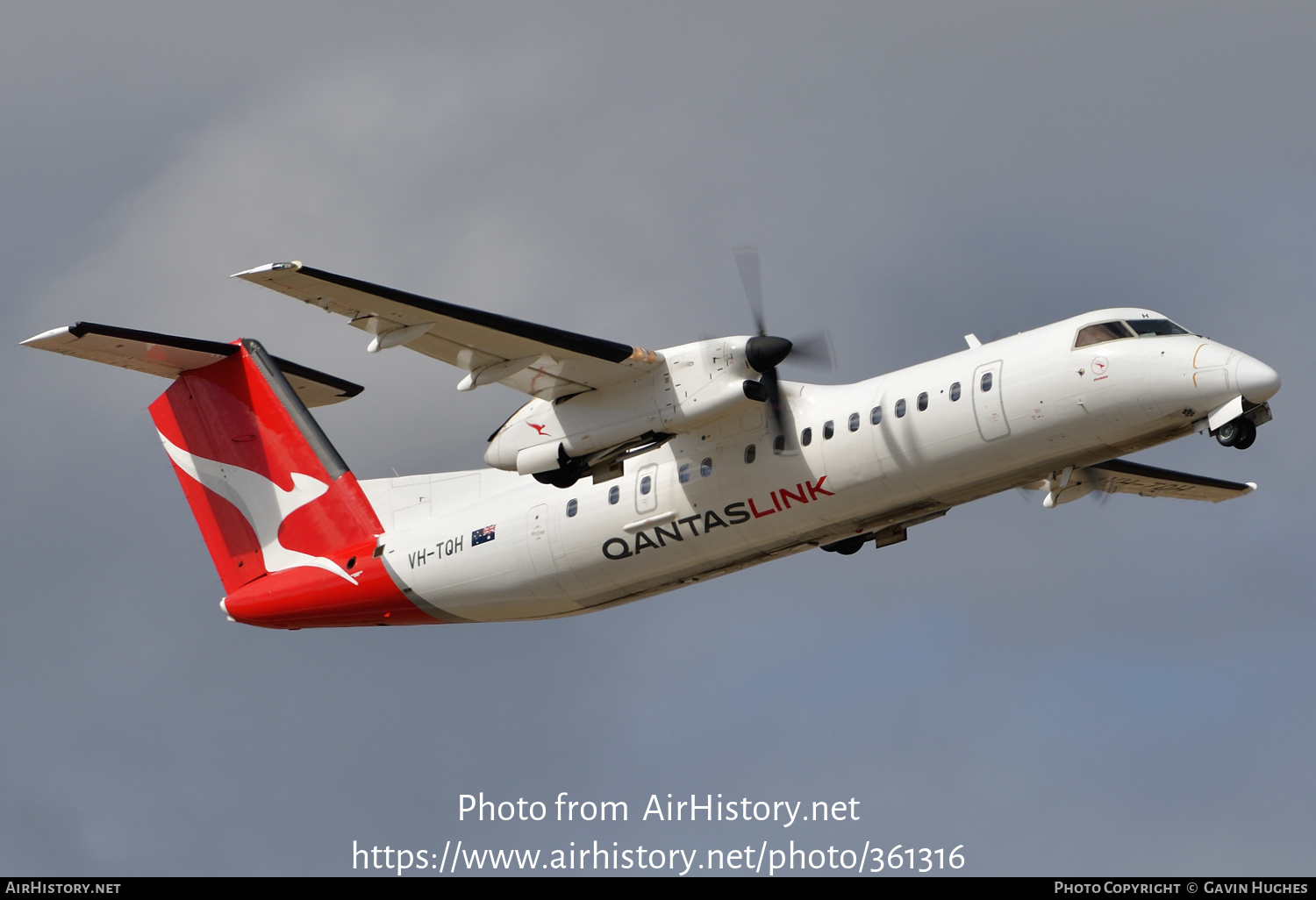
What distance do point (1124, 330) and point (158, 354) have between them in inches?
451

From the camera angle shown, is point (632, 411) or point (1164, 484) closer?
point (632, 411)

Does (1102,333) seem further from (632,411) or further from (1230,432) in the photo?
(632,411)

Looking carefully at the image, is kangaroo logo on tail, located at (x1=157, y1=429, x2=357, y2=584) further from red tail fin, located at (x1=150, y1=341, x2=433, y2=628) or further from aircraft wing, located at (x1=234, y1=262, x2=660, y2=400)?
aircraft wing, located at (x1=234, y1=262, x2=660, y2=400)

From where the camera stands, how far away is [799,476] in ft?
51.6

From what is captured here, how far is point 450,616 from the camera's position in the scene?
1791 cm

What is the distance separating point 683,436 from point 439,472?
137 inches

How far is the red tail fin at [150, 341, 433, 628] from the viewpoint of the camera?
60.0 feet

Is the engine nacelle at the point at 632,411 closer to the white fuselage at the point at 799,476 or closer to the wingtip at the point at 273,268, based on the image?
the white fuselage at the point at 799,476

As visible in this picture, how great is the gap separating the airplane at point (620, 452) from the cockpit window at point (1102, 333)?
21 millimetres

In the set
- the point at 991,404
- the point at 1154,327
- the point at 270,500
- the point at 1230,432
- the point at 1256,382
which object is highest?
the point at 270,500

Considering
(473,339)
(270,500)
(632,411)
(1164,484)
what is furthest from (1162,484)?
(270,500)

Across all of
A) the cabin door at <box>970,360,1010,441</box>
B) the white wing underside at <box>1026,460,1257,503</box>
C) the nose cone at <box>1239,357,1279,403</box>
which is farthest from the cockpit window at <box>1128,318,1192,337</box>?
the white wing underside at <box>1026,460,1257,503</box>

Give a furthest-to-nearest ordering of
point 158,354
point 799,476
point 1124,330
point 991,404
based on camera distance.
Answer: point 158,354 < point 799,476 < point 991,404 < point 1124,330

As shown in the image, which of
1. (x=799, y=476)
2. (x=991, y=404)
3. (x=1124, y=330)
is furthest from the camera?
(x=799, y=476)
